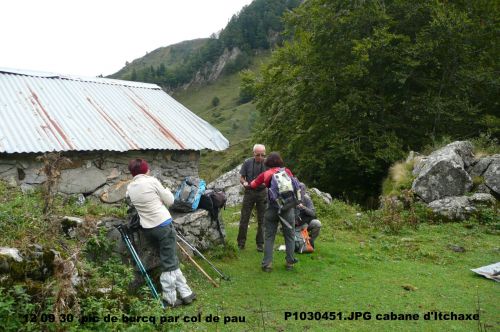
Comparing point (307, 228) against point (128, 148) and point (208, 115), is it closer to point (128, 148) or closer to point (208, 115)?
point (128, 148)

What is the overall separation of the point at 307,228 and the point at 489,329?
3.95 m

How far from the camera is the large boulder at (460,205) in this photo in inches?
416

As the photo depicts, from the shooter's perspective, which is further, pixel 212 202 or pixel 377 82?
pixel 377 82

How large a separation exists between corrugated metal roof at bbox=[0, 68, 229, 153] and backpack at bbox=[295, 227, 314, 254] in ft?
9.45

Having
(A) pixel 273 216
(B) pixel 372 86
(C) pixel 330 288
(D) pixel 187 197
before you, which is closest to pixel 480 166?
(B) pixel 372 86

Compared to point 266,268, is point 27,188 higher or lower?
higher

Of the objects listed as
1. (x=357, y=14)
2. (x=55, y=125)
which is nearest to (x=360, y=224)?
(x=55, y=125)

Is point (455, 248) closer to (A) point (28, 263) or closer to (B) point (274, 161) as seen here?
(B) point (274, 161)

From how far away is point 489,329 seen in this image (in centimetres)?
493

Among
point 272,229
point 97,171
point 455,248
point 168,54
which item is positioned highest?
point 168,54

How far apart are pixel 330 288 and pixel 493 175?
8056 mm

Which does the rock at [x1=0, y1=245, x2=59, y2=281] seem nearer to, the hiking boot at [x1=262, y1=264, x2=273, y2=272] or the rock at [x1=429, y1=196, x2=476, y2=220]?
the hiking boot at [x1=262, y1=264, x2=273, y2=272]

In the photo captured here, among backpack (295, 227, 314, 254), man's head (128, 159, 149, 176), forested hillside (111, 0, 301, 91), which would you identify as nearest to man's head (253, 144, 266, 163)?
backpack (295, 227, 314, 254)

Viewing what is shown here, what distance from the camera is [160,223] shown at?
5.52 m
